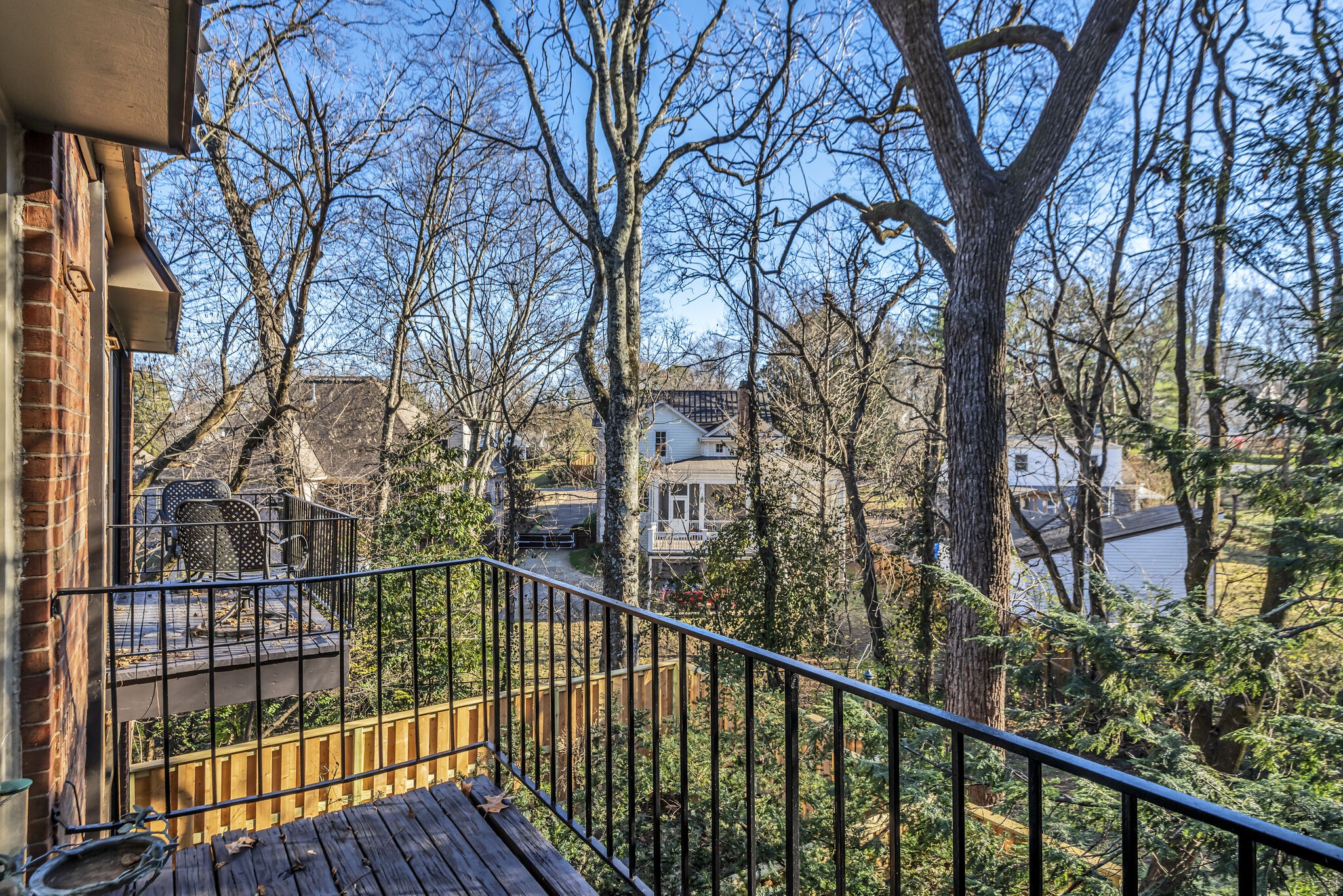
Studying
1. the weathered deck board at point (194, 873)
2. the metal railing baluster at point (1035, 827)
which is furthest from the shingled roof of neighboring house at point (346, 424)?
the metal railing baluster at point (1035, 827)

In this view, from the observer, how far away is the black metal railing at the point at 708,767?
1368mm

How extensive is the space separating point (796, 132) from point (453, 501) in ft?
23.2

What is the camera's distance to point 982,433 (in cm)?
650

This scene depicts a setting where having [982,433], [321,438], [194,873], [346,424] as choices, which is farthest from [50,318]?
[321,438]

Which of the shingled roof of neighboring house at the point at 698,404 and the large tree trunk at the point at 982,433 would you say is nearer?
the large tree trunk at the point at 982,433

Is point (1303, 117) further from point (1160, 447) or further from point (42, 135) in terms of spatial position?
point (42, 135)

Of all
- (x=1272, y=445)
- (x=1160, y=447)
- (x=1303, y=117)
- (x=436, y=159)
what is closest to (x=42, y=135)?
(x=1160, y=447)

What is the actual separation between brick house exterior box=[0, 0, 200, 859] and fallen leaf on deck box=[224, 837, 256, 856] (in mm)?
465

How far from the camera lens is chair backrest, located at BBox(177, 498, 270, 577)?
16.3 feet

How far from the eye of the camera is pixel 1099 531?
10.6 meters

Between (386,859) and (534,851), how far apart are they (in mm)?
479

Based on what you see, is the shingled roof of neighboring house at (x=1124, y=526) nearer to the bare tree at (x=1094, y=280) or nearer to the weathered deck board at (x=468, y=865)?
the bare tree at (x=1094, y=280)

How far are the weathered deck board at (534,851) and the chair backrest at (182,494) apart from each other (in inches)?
222

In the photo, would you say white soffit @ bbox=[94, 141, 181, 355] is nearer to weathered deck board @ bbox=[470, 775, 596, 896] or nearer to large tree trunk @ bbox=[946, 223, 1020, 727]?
weathered deck board @ bbox=[470, 775, 596, 896]
